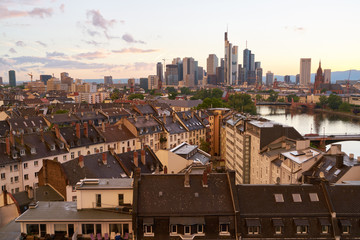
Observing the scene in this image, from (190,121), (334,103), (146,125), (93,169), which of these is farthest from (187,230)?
(334,103)

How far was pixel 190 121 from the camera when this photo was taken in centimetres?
7606

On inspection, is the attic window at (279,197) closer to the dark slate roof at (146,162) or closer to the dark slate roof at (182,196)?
the dark slate roof at (182,196)

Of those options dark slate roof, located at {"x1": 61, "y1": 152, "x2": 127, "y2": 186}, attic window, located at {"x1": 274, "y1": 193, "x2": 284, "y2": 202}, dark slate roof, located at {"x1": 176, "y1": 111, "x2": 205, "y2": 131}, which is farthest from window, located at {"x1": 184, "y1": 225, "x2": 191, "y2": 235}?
dark slate roof, located at {"x1": 176, "y1": 111, "x2": 205, "y2": 131}

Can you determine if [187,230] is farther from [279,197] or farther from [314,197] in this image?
[314,197]

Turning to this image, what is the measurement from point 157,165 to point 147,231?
20597 mm

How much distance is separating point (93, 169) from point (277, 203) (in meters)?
20.6

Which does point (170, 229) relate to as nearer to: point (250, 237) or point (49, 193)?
point (250, 237)

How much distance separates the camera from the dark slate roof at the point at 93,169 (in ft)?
116

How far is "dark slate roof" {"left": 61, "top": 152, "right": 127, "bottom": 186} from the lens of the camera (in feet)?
116

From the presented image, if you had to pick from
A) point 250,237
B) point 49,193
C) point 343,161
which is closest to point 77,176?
point 49,193

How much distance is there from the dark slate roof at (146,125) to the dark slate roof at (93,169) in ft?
78.1

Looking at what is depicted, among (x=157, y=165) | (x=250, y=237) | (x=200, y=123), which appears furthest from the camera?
(x=200, y=123)

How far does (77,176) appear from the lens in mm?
35375

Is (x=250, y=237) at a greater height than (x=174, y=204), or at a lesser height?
lesser
